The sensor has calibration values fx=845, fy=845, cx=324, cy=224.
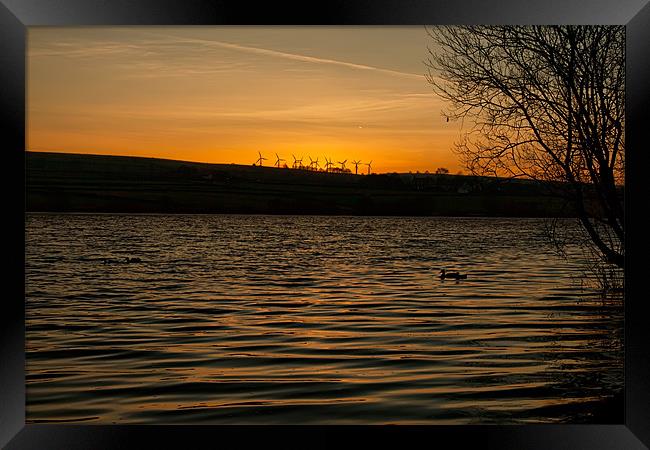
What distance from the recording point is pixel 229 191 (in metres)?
23.6

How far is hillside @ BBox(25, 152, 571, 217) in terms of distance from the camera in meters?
20.7

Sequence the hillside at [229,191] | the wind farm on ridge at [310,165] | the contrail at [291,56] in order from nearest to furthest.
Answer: the wind farm on ridge at [310,165] < the hillside at [229,191] < the contrail at [291,56]

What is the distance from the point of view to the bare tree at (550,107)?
20.1 feet

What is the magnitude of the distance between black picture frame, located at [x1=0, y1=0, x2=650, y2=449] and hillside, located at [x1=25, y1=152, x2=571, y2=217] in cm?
1389

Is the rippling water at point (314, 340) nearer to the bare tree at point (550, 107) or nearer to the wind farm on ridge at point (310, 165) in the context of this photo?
the bare tree at point (550, 107)

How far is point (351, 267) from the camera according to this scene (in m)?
20.3

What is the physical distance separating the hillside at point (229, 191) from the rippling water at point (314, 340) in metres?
1.69

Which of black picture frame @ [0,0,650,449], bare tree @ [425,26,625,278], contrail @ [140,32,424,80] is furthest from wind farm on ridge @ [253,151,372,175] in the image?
black picture frame @ [0,0,650,449]

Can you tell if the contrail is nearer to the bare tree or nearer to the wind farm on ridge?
the wind farm on ridge

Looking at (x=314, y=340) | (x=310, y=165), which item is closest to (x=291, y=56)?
(x=310, y=165)
